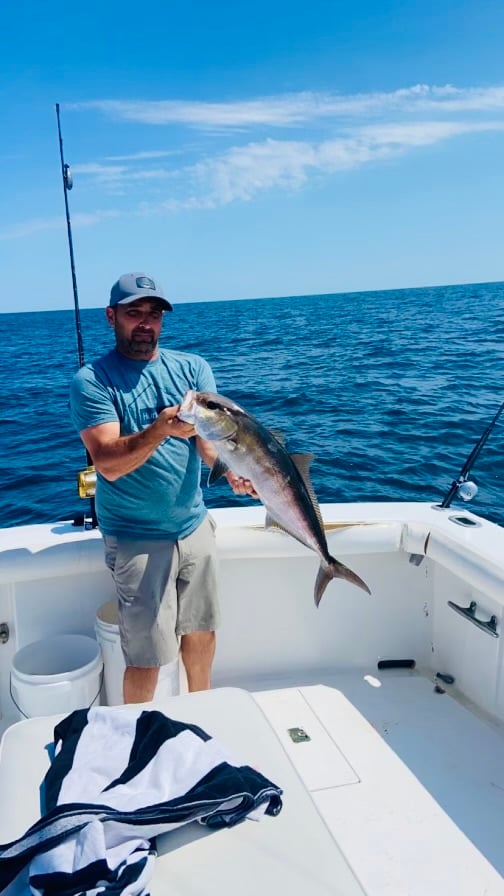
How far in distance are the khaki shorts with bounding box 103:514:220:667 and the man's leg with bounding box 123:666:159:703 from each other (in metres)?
0.04

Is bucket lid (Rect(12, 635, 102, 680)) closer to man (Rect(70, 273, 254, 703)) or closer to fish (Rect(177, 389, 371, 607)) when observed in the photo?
man (Rect(70, 273, 254, 703))

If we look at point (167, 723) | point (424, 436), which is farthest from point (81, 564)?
point (424, 436)

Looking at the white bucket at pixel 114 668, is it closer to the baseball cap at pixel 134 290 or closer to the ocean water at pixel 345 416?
the baseball cap at pixel 134 290

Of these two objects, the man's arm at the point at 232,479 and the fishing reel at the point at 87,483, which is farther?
the fishing reel at the point at 87,483

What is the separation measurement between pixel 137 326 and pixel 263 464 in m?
0.87

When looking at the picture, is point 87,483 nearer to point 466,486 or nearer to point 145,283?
point 145,283

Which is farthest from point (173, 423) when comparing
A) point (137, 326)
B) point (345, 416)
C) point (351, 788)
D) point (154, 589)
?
point (345, 416)

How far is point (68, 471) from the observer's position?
9.19 m

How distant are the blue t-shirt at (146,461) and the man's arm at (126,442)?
0.10 metres

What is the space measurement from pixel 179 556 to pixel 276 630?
1026 millimetres

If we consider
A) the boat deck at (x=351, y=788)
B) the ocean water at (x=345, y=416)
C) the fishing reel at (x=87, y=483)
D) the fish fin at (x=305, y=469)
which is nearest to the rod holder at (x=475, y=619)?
the boat deck at (x=351, y=788)

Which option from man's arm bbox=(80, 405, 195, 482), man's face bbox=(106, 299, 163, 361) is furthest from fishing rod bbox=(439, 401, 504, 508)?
man's face bbox=(106, 299, 163, 361)

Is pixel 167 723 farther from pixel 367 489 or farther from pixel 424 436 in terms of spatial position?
pixel 424 436

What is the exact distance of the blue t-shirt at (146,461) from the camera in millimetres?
2719
